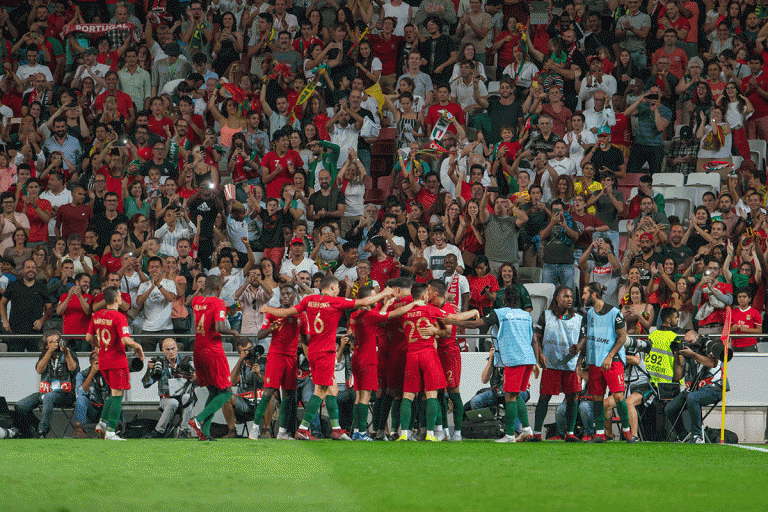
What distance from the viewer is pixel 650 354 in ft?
42.8

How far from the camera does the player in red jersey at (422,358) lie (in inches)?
453

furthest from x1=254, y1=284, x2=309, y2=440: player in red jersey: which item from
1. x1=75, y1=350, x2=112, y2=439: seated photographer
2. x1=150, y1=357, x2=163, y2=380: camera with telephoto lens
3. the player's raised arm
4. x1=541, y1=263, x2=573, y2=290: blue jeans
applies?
x1=541, y1=263, x2=573, y2=290: blue jeans

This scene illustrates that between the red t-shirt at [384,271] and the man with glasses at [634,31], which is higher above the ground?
the man with glasses at [634,31]

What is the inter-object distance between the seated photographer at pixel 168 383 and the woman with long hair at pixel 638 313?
6.02 m

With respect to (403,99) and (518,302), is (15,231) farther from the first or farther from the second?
(518,302)

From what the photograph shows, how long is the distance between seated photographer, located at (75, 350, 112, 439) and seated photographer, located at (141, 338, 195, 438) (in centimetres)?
64

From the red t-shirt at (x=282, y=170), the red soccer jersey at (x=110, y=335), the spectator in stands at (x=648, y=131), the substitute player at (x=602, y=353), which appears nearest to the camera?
the red soccer jersey at (x=110, y=335)

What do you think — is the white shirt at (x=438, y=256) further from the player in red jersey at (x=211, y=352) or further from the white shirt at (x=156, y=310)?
the player in red jersey at (x=211, y=352)

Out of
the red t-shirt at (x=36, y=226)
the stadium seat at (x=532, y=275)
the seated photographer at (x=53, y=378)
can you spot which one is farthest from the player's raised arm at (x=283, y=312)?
the red t-shirt at (x=36, y=226)

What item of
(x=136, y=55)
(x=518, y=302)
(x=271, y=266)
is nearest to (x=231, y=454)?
(x=518, y=302)

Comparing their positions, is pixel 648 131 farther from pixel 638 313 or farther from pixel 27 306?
pixel 27 306

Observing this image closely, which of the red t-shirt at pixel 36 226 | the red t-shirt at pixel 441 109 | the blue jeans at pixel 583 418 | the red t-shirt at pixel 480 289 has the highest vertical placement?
the red t-shirt at pixel 441 109

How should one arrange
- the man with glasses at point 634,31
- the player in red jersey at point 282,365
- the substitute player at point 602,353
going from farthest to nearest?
the man with glasses at point 634,31 < the substitute player at point 602,353 < the player in red jersey at point 282,365

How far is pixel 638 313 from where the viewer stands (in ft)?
46.4
